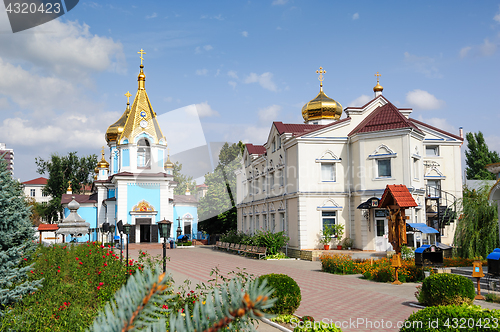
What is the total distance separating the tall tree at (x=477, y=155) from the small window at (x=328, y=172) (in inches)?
1243

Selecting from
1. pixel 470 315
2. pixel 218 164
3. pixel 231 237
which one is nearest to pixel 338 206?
pixel 231 237

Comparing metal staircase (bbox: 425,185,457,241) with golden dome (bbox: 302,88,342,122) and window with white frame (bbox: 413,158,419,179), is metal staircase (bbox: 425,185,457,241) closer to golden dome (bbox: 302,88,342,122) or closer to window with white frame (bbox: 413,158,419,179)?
window with white frame (bbox: 413,158,419,179)

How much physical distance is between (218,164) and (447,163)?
30.1m

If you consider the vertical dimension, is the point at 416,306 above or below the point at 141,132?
below

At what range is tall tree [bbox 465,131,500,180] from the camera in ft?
163

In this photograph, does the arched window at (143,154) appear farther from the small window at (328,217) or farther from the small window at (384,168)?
the small window at (384,168)

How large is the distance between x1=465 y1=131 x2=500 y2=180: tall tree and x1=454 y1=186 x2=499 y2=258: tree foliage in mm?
35921

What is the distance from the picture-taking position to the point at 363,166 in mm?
24172

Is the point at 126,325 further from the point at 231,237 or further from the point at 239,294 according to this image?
the point at 231,237

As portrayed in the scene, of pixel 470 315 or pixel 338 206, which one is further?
pixel 338 206

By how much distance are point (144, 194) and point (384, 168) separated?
78.9ft

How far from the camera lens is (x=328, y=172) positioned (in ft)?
83.9

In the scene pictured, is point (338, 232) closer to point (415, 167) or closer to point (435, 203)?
point (415, 167)

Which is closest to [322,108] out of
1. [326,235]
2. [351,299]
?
[326,235]
